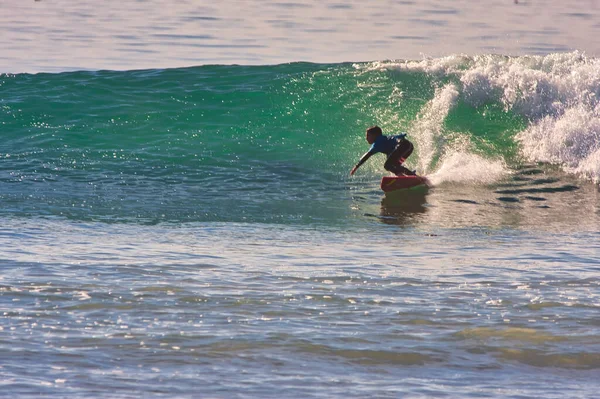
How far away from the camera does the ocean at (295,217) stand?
5523 millimetres

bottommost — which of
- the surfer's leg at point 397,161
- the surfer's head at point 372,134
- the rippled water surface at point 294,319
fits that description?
the rippled water surface at point 294,319

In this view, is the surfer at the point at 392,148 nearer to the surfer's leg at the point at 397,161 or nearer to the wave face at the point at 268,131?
the surfer's leg at the point at 397,161

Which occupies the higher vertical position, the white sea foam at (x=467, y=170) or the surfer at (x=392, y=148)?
the surfer at (x=392, y=148)

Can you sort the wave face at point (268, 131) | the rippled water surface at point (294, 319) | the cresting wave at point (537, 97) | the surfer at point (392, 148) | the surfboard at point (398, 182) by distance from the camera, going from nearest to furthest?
1. the rippled water surface at point (294, 319)
2. the wave face at point (268, 131)
3. the surfboard at point (398, 182)
4. the surfer at point (392, 148)
5. the cresting wave at point (537, 97)

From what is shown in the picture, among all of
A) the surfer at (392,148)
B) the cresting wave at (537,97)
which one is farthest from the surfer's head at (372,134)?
the cresting wave at (537,97)

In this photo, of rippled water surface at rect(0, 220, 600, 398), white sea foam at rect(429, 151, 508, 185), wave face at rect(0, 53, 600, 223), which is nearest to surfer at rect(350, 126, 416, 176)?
white sea foam at rect(429, 151, 508, 185)

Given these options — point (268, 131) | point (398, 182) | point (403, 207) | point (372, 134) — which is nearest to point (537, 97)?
point (268, 131)

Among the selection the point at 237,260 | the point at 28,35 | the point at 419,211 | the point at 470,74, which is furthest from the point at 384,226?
the point at 28,35

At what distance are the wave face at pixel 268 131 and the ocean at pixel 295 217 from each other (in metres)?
0.06

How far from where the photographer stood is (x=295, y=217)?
36.6ft

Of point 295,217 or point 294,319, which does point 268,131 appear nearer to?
point 295,217

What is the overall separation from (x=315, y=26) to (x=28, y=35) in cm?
915

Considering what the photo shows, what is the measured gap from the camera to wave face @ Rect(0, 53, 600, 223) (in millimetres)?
12500

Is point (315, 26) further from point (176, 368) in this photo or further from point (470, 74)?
point (176, 368)
